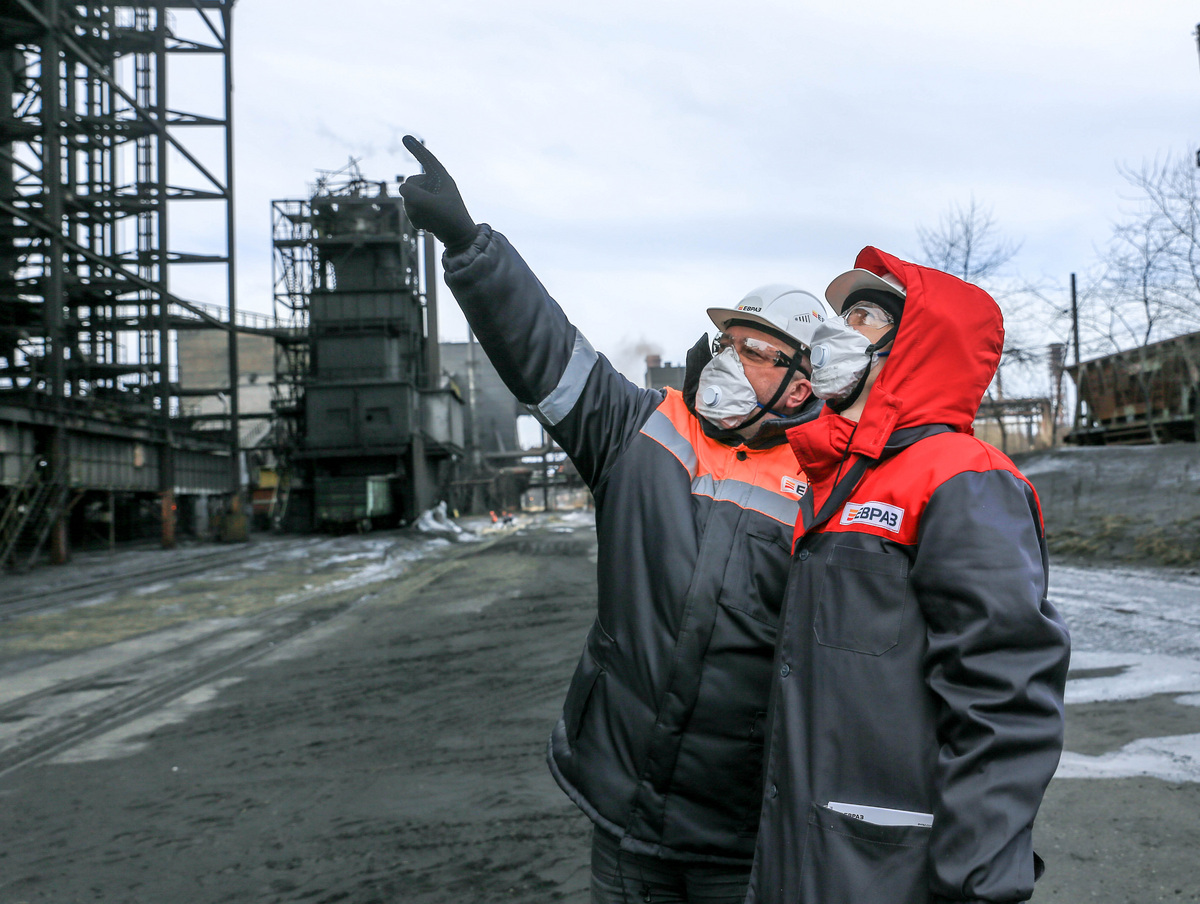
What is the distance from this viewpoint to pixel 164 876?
397cm

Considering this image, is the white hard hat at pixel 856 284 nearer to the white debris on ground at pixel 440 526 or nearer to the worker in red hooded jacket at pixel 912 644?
the worker in red hooded jacket at pixel 912 644

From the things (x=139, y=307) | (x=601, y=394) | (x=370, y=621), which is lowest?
(x=370, y=621)

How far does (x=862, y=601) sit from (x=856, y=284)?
827 millimetres

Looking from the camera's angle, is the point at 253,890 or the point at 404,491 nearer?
the point at 253,890

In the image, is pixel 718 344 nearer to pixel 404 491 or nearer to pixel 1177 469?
pixel 1177 469

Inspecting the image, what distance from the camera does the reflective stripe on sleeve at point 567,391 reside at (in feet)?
7.97

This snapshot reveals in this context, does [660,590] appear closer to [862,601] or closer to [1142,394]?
[862,601]

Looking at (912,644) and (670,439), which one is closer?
(912,644)

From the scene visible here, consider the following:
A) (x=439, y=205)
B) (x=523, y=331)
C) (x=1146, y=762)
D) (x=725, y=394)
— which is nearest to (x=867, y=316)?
(x=725, y=394)

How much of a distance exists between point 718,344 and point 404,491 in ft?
116

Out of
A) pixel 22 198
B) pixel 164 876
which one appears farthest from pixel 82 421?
pixel 164 876

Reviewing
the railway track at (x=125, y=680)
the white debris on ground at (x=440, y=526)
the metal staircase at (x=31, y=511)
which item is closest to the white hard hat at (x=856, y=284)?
the railway track at (x=125, y=680)

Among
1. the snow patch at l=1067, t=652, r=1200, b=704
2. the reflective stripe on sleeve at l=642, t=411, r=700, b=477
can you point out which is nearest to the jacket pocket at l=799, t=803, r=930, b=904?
the reflective stripe on sleeve at l=642, t=411, r=700, b=477

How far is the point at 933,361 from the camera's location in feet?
6.51
